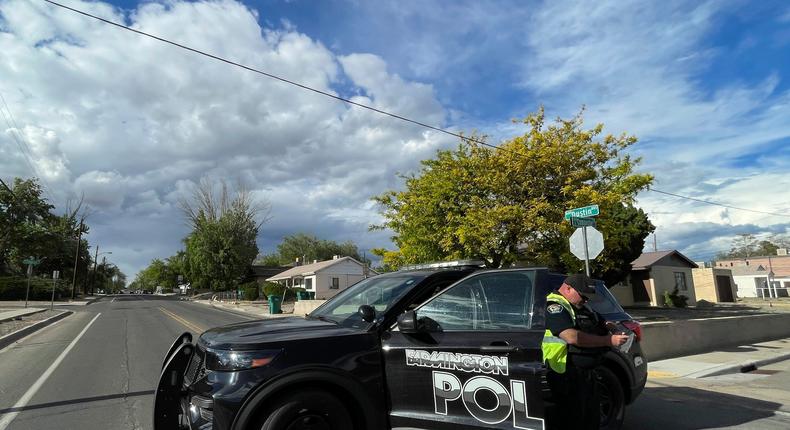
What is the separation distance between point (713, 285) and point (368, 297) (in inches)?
1736

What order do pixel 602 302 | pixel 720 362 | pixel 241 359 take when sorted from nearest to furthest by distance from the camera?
pixel 241 359 < pixel 602 302 < pixel 720 362

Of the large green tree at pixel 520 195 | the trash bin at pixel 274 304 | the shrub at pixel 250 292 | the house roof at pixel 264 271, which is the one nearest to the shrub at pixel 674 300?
the large green tree at pixel 520 195

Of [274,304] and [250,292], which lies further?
[250,292]

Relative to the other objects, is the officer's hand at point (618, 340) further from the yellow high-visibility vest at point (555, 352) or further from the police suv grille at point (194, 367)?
the police suv grille at point (194, 367)

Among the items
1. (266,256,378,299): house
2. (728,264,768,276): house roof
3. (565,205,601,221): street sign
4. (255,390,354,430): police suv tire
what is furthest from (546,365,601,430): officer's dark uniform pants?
(728,264,768,276): house roof

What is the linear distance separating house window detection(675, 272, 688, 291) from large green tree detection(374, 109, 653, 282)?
22.6 meters

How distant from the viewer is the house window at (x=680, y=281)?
119 feet

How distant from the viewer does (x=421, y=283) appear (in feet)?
14.3

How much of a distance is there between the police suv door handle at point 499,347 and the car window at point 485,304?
21 centimetres

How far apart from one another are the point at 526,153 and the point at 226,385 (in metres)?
14.2

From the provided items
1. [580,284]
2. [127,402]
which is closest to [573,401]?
[580,284]

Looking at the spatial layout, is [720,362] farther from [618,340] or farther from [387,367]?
[387,367]

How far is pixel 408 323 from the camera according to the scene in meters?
3.60

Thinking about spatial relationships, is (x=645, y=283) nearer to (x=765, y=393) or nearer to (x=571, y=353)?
(x=765, y=393)
